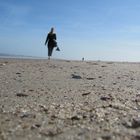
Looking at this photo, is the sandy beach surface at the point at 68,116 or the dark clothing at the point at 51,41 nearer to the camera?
the sandy beach surface at the point at 68,116

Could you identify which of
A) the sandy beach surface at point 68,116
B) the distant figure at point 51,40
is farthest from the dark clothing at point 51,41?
the sandy beach surface at point 68,116

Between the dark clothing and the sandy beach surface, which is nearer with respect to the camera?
the sandy beach surface

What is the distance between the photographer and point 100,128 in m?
3.63

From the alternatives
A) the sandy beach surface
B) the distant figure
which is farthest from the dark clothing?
the sandy beach surface

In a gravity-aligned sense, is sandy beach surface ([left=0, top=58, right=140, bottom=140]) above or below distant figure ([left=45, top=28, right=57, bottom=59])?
below

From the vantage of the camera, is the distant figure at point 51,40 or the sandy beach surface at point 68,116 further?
the distant figure at point 51,40

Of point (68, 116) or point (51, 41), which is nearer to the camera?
point (68, 116)

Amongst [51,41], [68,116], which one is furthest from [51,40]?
[68,116]

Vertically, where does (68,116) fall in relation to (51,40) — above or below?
below

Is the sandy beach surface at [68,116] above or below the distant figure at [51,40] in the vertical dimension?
below

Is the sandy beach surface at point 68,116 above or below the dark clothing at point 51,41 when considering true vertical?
below

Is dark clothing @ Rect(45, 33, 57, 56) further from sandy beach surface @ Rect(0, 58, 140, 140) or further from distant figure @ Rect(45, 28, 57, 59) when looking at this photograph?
sandy beach surface @ Rect(0, 58, 140, 140)

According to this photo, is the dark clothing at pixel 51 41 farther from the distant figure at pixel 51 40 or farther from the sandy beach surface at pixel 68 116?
the sandy beach surface at pixel 68 116

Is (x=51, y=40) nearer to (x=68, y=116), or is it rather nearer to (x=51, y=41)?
(x=51, y=41)
